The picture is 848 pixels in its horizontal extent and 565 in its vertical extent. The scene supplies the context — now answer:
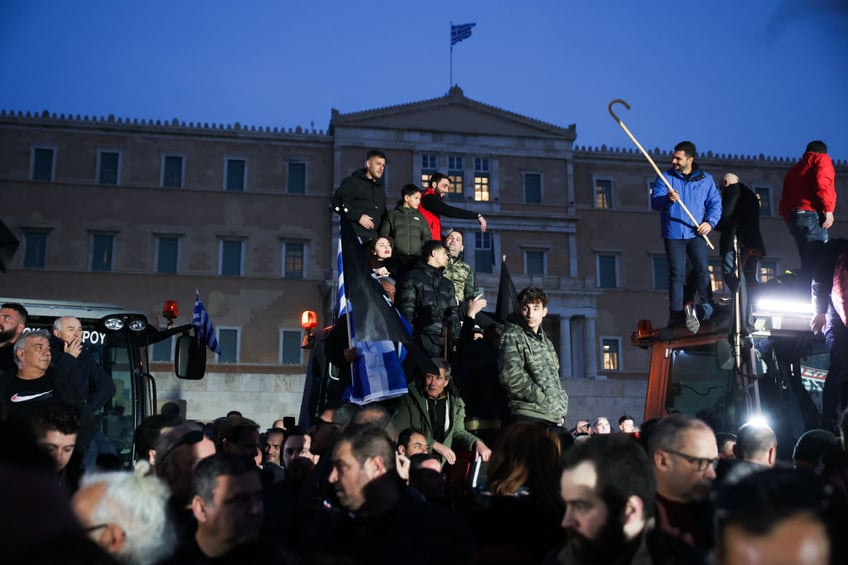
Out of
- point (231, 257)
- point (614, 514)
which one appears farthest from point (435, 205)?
point (231, 257)

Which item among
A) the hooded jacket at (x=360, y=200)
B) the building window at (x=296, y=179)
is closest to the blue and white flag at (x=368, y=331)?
the hooded jacket at (x=360, y=200)

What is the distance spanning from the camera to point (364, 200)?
32.8ft

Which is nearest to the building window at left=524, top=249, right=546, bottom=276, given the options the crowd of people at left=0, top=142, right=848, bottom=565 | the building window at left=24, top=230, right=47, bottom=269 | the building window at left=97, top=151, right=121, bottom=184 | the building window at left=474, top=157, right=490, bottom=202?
the building window at left=474, top=157, right=490, bottom=202

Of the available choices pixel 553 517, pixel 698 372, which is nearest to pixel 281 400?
pixel 698 372

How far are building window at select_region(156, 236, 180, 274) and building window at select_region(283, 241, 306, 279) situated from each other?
4.95m

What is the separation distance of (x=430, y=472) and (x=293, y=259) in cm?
3576

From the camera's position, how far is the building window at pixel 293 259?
40.5 metres

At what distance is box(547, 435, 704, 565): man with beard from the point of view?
3229mm

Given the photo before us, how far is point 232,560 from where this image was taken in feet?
12.4

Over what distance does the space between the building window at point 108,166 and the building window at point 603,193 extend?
77.7 ft

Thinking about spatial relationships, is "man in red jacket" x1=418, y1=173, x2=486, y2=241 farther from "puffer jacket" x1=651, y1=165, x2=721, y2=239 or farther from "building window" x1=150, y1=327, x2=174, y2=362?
"building window" x1=150, y1=327, x2=174, y2=362

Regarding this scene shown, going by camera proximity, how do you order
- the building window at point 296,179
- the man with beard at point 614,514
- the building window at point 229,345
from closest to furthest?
the man with beard at point 614,514 → the building window at point 229,345 → the building window at point 296,179

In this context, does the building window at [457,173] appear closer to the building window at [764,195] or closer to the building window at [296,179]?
the building window at [296,179]

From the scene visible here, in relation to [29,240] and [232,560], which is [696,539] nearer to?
[232,560]
